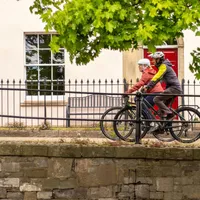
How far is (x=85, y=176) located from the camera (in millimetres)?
8828

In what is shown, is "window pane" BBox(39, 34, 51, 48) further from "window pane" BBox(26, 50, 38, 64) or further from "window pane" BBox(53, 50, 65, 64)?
"window pane" BBox(53, 50, 65, 64)

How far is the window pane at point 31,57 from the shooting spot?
17797mm

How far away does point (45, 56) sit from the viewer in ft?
58.2

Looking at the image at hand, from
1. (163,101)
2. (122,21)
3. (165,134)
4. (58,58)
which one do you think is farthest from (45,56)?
(122,21)

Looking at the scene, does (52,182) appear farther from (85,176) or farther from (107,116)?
(107,116)

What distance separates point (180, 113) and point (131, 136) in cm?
116

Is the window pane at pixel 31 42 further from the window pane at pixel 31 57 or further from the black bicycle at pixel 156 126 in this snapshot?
the black bicycle at pixel 156 126

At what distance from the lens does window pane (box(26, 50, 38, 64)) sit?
17797 mm

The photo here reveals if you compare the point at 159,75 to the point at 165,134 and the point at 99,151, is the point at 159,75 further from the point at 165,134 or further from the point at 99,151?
the point at 99,151

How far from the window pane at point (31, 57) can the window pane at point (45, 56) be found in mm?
158

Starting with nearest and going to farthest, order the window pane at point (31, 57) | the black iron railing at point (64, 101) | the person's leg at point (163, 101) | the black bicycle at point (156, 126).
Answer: the black bicycle at point (156, 126), the person's leg at point (163, 101), the black iron railing at point (64, 101), the window pane at point (31, 57)

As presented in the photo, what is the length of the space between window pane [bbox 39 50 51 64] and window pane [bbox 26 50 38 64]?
0.16 meters

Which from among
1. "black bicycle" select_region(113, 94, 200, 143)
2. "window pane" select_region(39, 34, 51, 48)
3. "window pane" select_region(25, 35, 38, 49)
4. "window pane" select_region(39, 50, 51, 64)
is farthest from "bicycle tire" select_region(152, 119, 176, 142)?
"window pane" select_region(25, 35, 38, 49)

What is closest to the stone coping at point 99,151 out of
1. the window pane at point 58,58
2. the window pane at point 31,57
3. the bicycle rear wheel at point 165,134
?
the bicycle rear wheel at point 165,134
